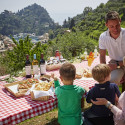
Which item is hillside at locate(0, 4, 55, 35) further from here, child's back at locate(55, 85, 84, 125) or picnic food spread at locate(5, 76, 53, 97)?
child's back at locate(55, 85, 84, 125)

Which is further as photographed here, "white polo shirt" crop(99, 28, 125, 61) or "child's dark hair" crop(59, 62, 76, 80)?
"white polo shirt" crop(99, 28, 125, 61)

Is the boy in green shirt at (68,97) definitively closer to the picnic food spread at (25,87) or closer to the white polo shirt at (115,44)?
the picnic food spread at (25,87)

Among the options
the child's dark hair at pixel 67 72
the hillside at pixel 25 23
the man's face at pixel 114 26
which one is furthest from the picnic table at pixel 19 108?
the hillside at pixel 25 23

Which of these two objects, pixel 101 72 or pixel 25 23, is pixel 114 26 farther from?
pixel 25 23

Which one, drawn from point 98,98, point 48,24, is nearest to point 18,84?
point 98,98

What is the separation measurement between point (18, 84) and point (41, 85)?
35cm

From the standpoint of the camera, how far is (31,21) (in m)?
178

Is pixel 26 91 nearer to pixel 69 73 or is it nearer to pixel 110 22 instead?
pixel 69 73

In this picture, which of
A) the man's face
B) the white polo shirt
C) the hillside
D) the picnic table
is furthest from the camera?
the hillside

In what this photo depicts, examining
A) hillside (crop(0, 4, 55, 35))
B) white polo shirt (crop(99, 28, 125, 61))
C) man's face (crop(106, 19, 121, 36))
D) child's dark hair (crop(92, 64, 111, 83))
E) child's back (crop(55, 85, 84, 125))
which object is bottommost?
child's back (crop(55, 85, 84, 125))

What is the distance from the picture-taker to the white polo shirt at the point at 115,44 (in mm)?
2604

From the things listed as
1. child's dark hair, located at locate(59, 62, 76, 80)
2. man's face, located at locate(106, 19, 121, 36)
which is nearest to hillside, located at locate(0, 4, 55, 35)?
man's face, located at locate(106, 19, 121, 36)

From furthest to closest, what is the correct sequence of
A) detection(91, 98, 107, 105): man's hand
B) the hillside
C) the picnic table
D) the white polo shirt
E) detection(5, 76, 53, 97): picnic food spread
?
the hillside
the white polo shirt
detection(5, 76, 53, 97): picnic food spread
detection(91, 98, 107, 105): man's hand
the picnic table

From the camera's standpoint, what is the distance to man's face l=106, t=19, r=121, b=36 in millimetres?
2408
